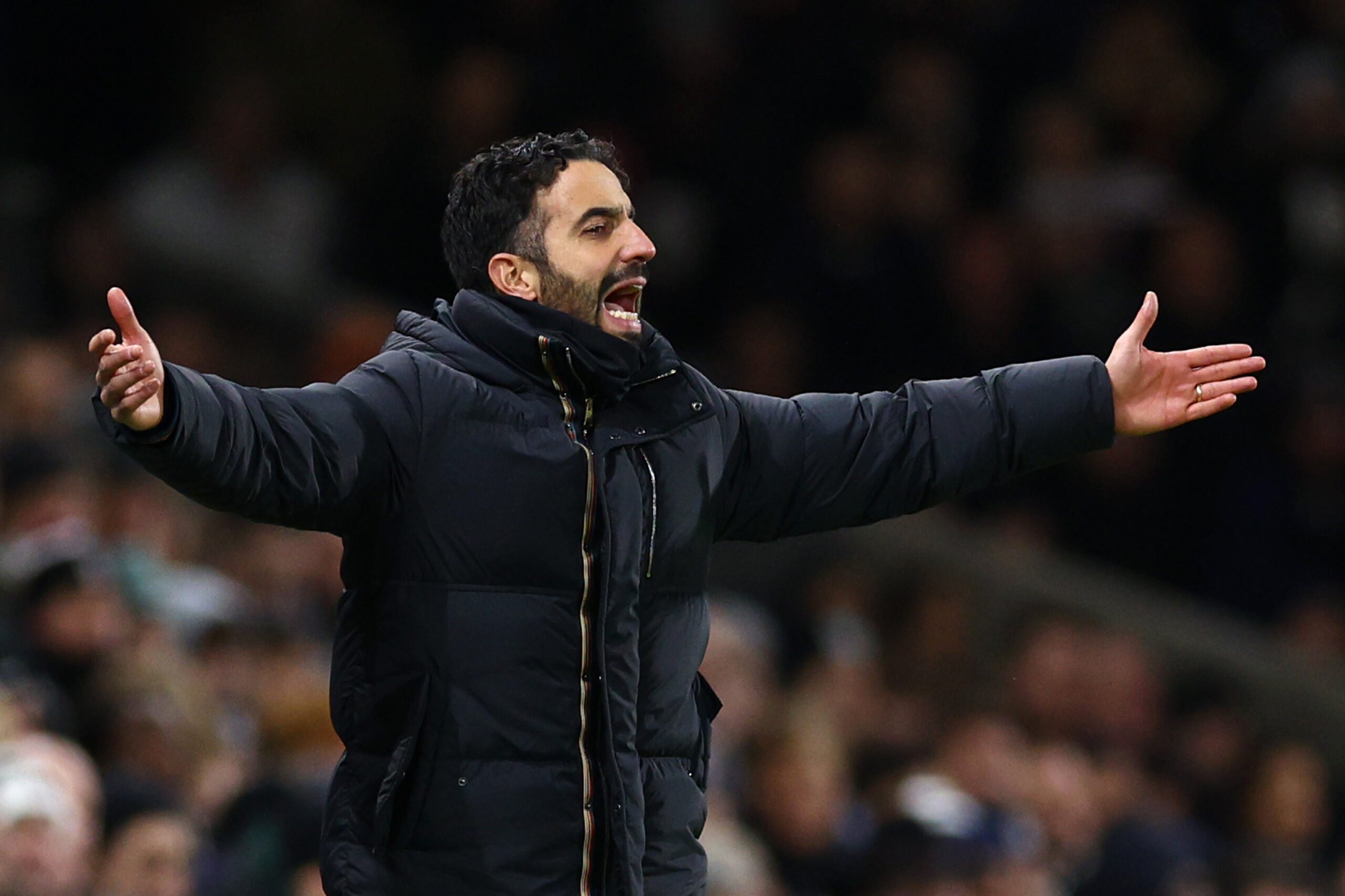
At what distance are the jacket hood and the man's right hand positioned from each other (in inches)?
19.8

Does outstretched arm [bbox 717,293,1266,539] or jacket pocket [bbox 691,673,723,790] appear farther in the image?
outstretched arm [bbox 717,293,1266,539]

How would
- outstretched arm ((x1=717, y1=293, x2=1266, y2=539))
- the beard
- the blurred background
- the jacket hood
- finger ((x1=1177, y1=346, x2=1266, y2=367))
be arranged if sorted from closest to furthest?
the jacket hood < the beard < outstretched arm ((x1=717, y1=293, x2=1266, y2=539)) < finger ((x1=1177, y1=346, x2=1266, y2=367)) < the blurred background

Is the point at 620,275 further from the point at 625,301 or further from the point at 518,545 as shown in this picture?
the point at 518,545

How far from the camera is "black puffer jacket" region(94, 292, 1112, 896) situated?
290 cm

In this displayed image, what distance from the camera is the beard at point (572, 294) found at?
10.2 feet

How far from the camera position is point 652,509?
3.03 meters

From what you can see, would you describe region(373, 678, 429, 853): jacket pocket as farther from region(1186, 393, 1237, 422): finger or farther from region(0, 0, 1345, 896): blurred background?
region(0, 0, 1345, 896): blurred background

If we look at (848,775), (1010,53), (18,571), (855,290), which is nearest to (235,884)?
(18,571)

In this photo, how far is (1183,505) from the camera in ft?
28.8

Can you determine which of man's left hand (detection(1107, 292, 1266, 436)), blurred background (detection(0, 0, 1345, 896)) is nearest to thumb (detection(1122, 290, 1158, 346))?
man's left hand (detection(1107, 292, 1266, 436))

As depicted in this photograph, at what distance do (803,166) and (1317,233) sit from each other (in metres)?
2.07

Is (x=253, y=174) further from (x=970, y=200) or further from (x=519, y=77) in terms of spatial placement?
(x=970, y=200)

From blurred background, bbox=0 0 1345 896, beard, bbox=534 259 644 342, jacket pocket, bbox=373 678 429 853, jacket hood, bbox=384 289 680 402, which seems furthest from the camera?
blurred background, bbox=0 0 1345 896

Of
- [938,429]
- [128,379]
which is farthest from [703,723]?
[128,379]
